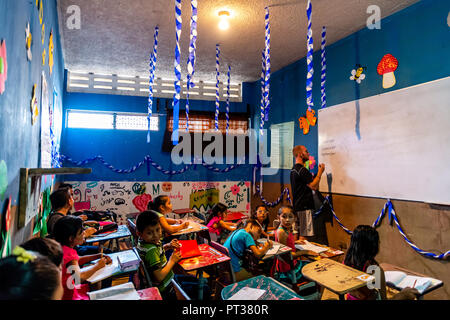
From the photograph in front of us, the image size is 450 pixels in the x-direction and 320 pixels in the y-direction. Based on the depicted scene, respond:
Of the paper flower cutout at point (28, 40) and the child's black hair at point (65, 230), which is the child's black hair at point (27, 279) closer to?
the child's black hair at point (65, 230)

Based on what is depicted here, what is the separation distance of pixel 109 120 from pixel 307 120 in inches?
148

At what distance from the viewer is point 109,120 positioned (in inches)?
207

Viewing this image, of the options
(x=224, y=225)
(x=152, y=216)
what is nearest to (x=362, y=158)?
(x=224, y=225)

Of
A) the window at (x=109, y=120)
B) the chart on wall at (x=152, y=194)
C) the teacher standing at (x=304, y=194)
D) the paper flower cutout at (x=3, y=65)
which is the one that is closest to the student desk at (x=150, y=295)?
the paper flower cutout at (x=3, y=65)

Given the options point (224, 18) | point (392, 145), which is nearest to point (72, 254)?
point (224, 18)

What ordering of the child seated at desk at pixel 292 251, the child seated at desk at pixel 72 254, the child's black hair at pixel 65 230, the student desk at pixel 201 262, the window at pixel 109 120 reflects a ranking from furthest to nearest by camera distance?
the window at pixel 109 120 < the child seated at desk at pixel 292 251 < the student desk at pixel 201 262 < the child's black hair at pixel 65 230 < the child seated at desk at pixel 72 254

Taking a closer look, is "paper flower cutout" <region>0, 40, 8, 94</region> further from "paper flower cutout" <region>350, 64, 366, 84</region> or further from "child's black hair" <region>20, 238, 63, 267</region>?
Result: "paper flower cutout" <region>350, 64, 366, 84</region>

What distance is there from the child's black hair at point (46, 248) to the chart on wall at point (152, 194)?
13.8 feet

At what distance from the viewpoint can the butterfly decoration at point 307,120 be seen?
4.07 meters

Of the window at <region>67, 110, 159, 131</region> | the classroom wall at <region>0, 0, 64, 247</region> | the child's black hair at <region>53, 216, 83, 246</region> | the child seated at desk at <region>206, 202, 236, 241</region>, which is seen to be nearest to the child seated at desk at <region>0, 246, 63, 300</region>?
the classroom wall at <region>0, 0, 64, 247</region>

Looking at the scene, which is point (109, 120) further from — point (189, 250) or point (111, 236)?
point (189, 250)

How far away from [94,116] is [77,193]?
1.51m

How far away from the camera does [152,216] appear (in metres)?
1.90
